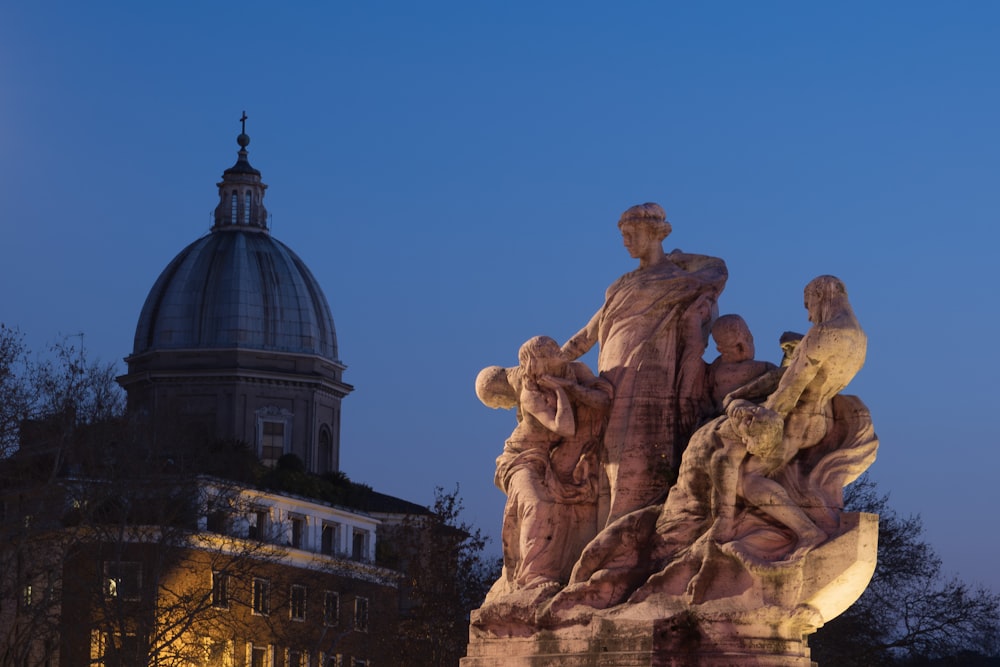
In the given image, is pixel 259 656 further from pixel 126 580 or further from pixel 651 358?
pixel 651 358

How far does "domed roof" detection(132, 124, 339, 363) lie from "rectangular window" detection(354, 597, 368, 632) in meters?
38.6

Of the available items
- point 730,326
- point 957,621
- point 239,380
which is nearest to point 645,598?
point 730,326

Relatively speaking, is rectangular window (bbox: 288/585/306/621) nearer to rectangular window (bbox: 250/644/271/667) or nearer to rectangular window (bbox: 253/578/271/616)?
rectangular window (bbox: 253/578/271/616)

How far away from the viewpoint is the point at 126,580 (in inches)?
2050

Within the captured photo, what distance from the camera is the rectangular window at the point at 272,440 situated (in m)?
102

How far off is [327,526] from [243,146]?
37.5 m

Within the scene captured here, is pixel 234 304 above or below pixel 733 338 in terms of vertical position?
above

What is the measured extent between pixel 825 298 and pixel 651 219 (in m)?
2.03

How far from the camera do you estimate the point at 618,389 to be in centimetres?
2039

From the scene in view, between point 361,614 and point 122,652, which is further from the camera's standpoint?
point 361,614

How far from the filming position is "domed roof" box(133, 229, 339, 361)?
102688 millimetres

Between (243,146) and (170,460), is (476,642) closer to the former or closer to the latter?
(170,460)

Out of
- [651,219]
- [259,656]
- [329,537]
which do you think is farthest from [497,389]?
[329,537]

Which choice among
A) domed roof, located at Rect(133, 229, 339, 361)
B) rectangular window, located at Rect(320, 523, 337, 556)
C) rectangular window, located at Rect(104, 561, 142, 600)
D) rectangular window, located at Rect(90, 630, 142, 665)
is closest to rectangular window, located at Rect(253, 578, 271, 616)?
rectangular window, located at Rect(104, 561, 142, 600)
